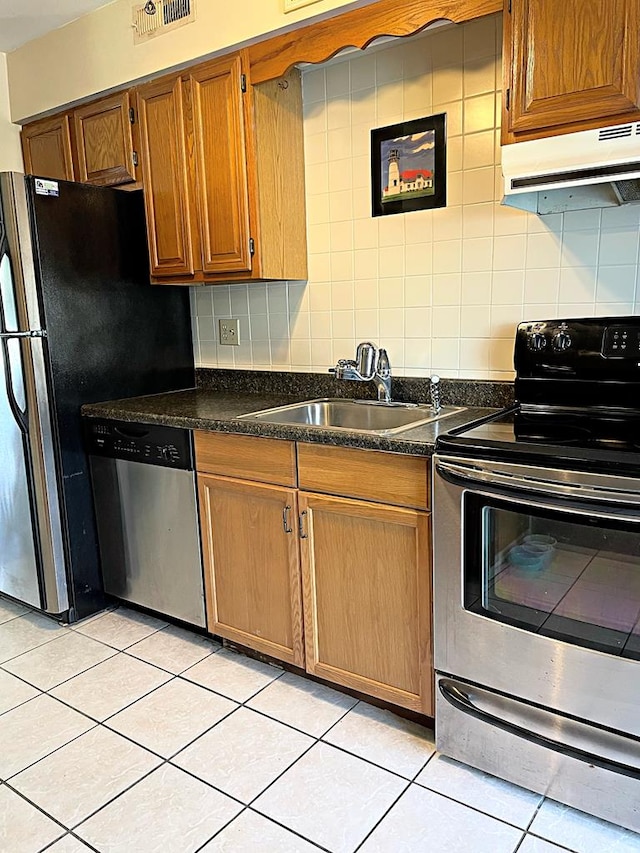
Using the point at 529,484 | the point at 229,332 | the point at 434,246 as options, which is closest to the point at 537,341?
the point at 434,246

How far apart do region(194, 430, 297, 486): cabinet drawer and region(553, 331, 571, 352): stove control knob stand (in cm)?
86

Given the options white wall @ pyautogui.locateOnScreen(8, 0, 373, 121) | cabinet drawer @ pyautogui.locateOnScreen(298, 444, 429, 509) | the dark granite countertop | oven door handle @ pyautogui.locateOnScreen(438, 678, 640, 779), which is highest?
white wall @ pyautogui.locateOnScreen(8, 0, 373, 121)

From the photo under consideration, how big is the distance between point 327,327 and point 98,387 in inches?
38.2

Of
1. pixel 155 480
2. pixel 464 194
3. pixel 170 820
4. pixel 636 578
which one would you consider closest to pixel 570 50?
pixel 464 194

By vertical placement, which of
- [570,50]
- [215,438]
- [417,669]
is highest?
[570,50]

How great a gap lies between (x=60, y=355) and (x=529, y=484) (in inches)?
72.7

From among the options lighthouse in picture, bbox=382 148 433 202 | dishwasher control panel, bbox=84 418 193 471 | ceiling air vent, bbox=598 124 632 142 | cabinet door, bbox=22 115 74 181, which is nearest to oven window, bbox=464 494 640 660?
ceiling air vent, bbox=598 124 632 142

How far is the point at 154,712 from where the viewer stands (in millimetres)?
2068

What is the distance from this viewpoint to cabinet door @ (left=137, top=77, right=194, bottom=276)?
98.2 inches

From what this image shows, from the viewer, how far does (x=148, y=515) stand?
2.50 metres

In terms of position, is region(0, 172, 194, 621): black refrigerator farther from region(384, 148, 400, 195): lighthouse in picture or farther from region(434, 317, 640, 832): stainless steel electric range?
region(434, 317, 640, 832): stainless steel electric range

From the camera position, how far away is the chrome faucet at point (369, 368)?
2367 mm

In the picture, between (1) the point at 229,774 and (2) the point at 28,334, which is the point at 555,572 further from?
(2) the point at 28,334

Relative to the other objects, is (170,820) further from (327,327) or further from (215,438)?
(327,327)
